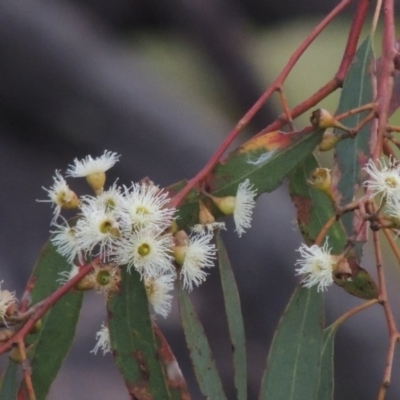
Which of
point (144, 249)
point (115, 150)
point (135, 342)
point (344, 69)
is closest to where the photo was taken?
point (144, 249)

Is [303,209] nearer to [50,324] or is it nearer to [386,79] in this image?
[386,79]

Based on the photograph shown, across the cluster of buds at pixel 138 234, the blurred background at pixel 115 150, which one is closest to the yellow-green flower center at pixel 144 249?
the cluster of buds at pixel 138 234

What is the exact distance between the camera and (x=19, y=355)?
681 mm

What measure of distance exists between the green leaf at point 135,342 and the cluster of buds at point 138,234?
0.09 feet

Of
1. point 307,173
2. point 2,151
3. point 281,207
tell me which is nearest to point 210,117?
point 281,207

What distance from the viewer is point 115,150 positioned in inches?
73.4

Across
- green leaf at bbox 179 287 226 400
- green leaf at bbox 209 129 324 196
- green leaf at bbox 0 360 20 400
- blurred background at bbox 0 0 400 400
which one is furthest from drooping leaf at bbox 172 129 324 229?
blurred background at bbox 0 0 400 400

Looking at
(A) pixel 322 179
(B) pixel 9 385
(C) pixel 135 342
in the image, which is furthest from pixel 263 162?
(B) pixel 9 385

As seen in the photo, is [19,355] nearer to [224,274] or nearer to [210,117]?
[224,274]

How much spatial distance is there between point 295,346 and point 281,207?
1.09 metres

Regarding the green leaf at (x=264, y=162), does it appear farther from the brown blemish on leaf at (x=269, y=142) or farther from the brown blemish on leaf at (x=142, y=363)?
the brown blemish on leaf at (x=142, y=363)

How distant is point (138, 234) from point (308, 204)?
25 centimetres

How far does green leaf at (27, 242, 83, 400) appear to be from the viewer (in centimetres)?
82

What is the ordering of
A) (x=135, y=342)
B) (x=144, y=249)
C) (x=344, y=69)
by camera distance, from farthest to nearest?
(x=344, y=69) → (x=135, y=342) → (x=144, y=249)
